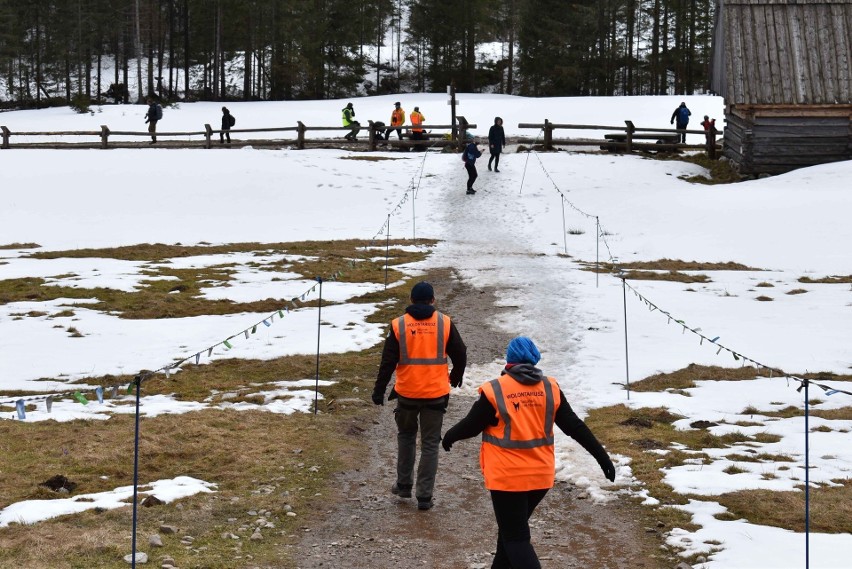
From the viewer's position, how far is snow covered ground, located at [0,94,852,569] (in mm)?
12258

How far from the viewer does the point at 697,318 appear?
17.0 meters

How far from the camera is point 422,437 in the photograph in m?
8.87

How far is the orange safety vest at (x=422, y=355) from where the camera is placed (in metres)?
8.78

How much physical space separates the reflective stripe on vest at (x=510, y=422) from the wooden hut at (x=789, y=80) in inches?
983

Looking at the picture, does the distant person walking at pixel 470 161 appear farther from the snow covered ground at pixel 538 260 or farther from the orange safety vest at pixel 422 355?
the orange safety vest at pixel 422 355

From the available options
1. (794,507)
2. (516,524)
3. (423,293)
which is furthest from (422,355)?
(794,507)

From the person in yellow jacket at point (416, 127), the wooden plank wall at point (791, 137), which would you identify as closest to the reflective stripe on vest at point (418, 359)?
the wooden plank wall at point (791, 137)

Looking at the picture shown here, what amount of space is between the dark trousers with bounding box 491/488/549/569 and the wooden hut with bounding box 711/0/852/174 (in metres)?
25.3

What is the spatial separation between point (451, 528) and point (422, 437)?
2.84 feet

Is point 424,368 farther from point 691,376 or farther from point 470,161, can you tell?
point 470,161

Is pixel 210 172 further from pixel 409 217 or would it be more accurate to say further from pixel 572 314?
pixel 572 314

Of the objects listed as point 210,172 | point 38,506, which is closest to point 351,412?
point 38,506

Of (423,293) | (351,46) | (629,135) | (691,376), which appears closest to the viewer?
(423,293)

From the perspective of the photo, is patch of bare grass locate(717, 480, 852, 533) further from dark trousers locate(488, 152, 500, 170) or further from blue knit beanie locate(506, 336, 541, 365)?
dark trousers locate(488, 152, 500, 170)
